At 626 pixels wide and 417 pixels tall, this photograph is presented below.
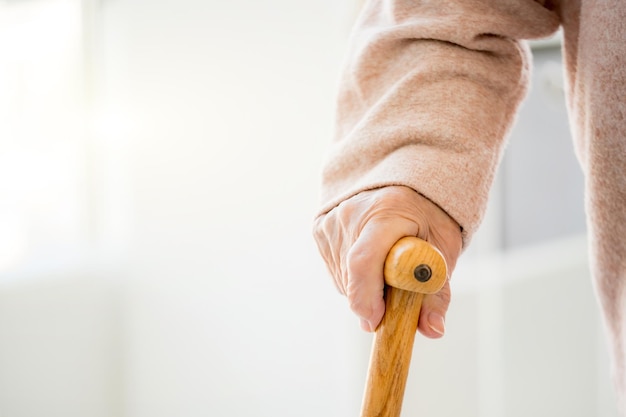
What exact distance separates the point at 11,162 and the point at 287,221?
470 mm

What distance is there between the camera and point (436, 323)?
0.43 m

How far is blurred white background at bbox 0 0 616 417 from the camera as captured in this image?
110cm

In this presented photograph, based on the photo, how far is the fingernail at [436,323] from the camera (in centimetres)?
43

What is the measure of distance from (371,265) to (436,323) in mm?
71

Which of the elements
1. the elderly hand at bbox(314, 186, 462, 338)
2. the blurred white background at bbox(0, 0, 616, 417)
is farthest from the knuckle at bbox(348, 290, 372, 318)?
the blurred white background at bbox(0, 0, 616, 417)

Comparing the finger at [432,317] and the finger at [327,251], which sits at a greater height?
the finger at [327,251]

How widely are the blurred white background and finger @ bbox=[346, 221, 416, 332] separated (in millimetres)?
679

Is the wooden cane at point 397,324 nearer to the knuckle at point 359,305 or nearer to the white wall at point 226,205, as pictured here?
the knuckle at point 359,305

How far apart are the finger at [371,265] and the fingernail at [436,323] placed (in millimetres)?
39

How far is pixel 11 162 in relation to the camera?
0.99 meters

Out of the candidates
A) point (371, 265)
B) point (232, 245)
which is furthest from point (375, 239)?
point (232, 245)

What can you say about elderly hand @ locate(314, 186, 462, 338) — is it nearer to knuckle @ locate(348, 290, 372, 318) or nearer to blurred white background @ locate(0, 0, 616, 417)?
knuckle @ locate(348, 290, 372, 318)

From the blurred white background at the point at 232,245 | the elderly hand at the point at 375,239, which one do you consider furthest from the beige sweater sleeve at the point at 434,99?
the blurred white background at the point at 232,245

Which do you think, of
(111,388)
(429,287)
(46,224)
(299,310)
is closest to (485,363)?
(299,310)
